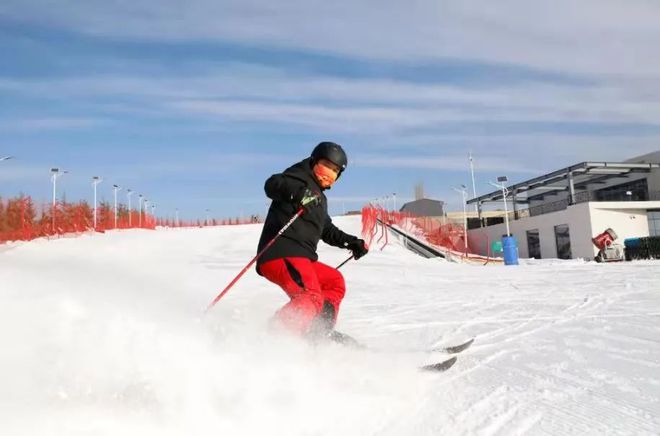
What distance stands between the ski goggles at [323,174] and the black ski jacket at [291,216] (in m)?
0.04

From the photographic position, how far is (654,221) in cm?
3341

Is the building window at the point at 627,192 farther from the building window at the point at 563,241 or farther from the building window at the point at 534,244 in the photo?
the building window at the point at 534,244

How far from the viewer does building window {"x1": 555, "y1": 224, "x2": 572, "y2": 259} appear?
110 feet

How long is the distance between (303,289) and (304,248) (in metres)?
0.34

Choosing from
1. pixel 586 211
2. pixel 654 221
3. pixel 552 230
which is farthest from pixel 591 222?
pixel 654 221

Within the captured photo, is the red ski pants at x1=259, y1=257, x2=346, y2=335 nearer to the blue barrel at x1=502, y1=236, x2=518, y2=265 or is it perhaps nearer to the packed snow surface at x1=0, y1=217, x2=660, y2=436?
the packed snow surface at x1=0, y1=217, x2=660, y2=436

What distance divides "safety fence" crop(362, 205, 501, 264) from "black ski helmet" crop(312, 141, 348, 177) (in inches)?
703

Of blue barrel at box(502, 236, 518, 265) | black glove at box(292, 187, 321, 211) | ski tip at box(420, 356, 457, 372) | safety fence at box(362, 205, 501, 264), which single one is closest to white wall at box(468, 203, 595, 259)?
safety fence at box(362, 205, 501, 264)

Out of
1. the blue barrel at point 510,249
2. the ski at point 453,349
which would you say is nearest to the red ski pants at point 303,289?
the ski at point 453,349

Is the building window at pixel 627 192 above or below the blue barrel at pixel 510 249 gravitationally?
above

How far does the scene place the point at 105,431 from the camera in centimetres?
200

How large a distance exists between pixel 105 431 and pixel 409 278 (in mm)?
9954

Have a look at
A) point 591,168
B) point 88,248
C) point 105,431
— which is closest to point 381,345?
point 105,431

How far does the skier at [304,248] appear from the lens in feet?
10.4
